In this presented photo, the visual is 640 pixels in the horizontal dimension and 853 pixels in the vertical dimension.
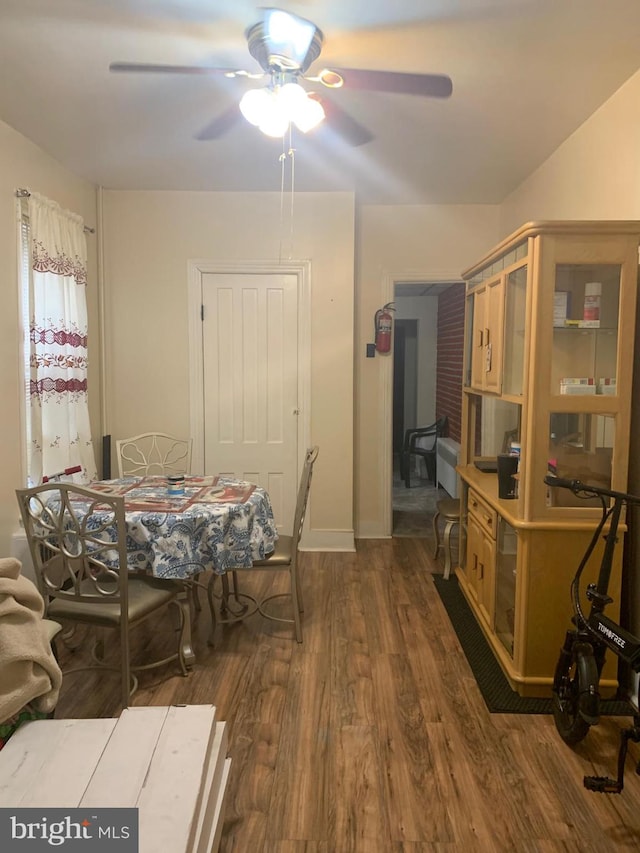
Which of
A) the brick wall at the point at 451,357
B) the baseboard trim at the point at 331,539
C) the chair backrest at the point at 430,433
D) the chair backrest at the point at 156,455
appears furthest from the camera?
the chair backrest at the point at 430,433

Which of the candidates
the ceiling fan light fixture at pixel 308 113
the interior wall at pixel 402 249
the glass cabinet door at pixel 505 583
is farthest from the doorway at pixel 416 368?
the ceiling fan light fixture at pixel 308 113

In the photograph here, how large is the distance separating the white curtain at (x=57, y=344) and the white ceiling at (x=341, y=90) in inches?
20.5

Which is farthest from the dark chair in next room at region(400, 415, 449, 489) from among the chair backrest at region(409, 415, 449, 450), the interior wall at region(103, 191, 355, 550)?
the interior wall at region(103, 191, 355, 550)

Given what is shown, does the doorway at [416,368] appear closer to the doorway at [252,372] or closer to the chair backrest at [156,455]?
the doorway at [252,372]

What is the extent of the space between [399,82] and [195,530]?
2002mm

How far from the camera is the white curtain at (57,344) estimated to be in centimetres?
326

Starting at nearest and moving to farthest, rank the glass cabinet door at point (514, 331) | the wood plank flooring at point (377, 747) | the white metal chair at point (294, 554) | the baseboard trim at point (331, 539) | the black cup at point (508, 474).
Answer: the wood plank flooring at point (377, 747) → the glass cabinet door at point (514, 331) → the black cup at point (508, 474) → the white metal chair at point (294, 554) → the baseboard trim at point (331, 539)

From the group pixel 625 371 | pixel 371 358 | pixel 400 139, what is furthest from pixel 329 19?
pixel 371 358

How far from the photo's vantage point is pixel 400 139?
127 inches

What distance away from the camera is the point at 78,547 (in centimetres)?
254

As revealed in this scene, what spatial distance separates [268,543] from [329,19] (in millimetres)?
2253

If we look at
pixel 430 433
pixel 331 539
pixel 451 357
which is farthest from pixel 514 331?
pixel 430 433

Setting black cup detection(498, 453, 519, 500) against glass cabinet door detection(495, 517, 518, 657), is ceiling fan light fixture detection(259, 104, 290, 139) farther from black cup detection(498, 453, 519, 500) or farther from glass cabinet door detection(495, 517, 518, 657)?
glass cabinet door detection(495, 517, 518, 657)

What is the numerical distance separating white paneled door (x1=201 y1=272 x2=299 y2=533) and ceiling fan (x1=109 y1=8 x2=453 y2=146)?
2140mm
